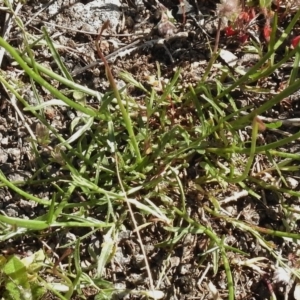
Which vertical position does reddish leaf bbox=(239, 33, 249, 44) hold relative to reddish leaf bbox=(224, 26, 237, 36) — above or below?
below

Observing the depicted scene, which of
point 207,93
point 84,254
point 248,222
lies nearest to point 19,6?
point 207,93

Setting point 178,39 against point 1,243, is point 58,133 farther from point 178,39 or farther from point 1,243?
point 178,39

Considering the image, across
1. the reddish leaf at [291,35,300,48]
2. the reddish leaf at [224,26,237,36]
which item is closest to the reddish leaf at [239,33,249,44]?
the reddish leaf at [224,26,237,36]


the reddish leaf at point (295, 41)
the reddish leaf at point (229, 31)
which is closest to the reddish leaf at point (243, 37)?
the reddish leaf at point (229, 31)

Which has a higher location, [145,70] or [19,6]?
[19,6]

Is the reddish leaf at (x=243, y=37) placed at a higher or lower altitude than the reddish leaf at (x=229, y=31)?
lower

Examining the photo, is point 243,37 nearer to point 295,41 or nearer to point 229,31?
point 229,31

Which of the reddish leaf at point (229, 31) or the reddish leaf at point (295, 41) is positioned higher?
the reddish leaf at point (229, 31)

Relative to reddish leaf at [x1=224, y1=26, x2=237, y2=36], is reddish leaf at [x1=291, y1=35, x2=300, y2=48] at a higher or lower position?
lower

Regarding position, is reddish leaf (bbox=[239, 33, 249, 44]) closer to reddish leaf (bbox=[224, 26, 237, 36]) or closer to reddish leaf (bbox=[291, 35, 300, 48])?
reddish leaf (bbox=[224, 26, 237, 36])

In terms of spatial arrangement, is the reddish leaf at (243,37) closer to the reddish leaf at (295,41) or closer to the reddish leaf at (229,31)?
the reddish leaf at (229,31)

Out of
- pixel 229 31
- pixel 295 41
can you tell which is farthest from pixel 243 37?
pixel 295 41
